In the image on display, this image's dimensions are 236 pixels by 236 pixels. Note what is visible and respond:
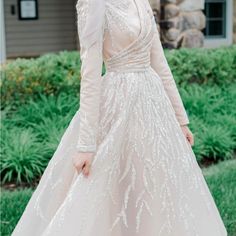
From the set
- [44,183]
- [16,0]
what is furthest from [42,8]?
[44,183]

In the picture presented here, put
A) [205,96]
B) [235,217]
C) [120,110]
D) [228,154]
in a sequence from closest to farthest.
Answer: [120,110] → [235,217] → [228,154] → [205,96]

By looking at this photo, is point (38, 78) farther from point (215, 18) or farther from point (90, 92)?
point (215, 18)

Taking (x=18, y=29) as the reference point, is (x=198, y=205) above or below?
below

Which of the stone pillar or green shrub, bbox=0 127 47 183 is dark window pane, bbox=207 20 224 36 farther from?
green shrub, bbox=0 127 47 183

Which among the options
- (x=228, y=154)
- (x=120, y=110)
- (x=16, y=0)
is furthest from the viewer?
(x=16, y=0)

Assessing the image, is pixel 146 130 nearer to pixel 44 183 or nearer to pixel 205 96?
pixel 44 183

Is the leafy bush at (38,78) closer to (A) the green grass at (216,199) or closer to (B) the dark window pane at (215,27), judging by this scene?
(A) the green grass at (216,199)

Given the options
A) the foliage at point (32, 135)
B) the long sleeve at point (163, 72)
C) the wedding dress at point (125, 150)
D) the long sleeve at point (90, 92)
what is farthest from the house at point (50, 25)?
the long sleeve at point (90, 92)

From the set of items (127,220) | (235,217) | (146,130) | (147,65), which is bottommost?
(235,217)

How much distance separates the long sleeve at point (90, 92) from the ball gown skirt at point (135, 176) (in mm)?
134

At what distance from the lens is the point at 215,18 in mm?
12961

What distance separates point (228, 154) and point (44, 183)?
158 inches

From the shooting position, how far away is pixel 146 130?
3.67 metres

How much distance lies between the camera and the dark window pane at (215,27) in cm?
1290
